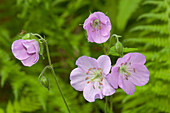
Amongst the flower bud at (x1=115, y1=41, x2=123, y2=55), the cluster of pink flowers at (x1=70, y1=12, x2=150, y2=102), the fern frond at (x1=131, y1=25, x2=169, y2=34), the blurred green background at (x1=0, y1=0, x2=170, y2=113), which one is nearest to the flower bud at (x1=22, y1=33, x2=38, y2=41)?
the cluster of pink flowers at (x1=70, y1=12, x2=150, y2=102)

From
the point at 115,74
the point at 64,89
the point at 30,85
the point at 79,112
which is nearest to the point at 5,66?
the point at 30,85

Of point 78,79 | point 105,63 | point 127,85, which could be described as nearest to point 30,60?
point 78,79

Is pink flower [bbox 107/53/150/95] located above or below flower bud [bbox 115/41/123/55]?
below

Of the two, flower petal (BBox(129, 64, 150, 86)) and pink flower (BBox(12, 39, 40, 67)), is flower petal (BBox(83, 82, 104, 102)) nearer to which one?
flower petal (BBox(129, 64, 150, 86))

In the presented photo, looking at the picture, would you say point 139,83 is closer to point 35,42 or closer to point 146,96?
point 35,42

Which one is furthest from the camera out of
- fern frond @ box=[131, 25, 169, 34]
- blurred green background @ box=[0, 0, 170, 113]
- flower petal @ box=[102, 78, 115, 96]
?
fern frond @ box=[131, 25, 169, 34]

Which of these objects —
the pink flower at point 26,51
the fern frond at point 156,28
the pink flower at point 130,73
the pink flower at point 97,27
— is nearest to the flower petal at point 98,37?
the pink flower at point 97,27

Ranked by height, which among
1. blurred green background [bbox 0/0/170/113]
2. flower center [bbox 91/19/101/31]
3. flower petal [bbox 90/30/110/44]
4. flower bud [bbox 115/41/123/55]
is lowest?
blurred green background [bbox 0/0/170/113]

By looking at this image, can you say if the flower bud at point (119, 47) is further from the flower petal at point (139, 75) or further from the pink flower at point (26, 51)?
the pink flower at point (26, 51)
